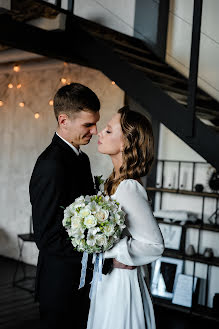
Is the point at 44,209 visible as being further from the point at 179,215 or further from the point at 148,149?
the point at 179,215

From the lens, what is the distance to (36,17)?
15.6 ft

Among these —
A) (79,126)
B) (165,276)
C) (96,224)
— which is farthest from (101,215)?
(165,276)

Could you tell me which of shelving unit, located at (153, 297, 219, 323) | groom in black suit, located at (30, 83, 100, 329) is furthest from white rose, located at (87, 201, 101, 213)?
shelving unit, located at (153, 297, 219, 323)

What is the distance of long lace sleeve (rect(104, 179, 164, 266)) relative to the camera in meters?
2.22

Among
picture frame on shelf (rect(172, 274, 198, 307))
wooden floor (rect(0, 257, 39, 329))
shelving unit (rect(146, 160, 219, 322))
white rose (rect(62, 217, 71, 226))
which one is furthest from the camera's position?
picture frame on shelf (rect(172, 274, 198, 307))

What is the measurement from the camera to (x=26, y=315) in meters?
4.89

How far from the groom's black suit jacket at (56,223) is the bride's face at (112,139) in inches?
10.2

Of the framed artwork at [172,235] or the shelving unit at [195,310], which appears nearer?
the shelving unit at [195,310]

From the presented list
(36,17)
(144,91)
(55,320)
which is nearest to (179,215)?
(144,91)

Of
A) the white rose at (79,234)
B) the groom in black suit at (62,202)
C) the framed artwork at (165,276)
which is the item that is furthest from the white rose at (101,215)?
the framed artwork at (165,276)

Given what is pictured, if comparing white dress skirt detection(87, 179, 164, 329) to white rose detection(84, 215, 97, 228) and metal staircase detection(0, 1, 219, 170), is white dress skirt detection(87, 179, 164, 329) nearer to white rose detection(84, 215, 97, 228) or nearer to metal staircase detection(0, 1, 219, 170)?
white rose detection(84, 215, 97, 228)

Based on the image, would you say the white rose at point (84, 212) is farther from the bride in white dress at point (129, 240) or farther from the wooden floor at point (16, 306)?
the wooden floor at point (16, 306)

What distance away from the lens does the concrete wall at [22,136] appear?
7008mm

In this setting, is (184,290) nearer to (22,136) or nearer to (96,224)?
(96,224)
